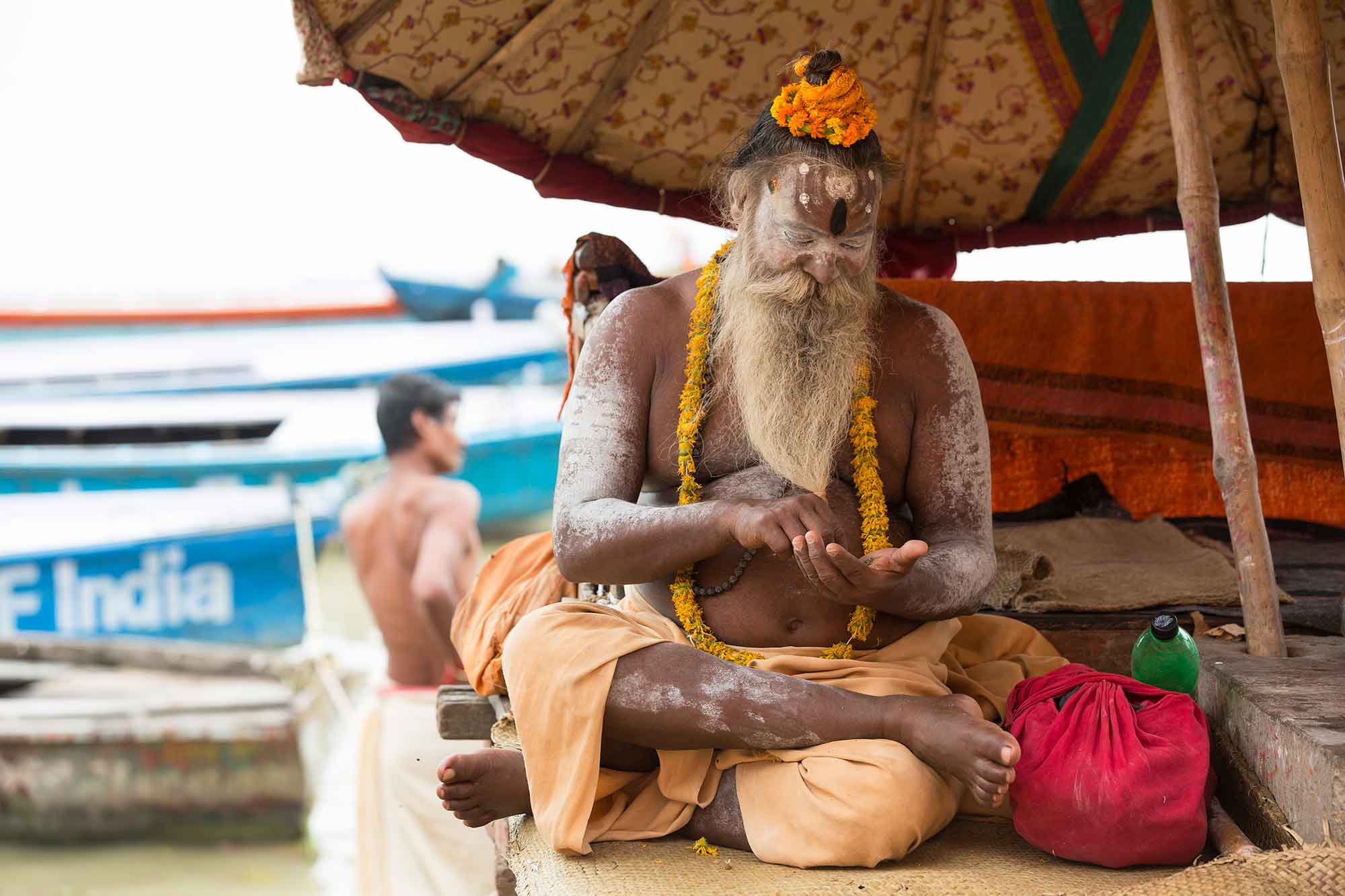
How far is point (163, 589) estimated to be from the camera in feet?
43.2

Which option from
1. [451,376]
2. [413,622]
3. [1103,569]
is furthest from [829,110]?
[451,376]

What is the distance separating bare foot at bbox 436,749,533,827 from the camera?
2512 millimetres

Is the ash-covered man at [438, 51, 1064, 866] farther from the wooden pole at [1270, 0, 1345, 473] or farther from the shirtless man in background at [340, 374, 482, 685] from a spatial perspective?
the shirtless man in background at [340, 374, 482, 685]

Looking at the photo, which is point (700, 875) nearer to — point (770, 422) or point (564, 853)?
point (564, 853)

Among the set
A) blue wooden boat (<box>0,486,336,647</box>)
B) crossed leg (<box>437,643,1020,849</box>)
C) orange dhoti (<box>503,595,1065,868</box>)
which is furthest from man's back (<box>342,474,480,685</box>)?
blue wooden boat (<box>0,486,336,647</box>)

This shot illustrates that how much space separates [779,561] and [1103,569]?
1569mm

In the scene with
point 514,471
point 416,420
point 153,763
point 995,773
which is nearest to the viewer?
point 995,773

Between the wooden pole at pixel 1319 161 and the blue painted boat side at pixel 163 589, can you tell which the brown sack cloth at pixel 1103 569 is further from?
the blue painted boat side at pixel 163 589

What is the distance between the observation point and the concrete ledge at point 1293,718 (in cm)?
210

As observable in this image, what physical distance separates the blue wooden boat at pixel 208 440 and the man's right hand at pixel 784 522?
452 inches

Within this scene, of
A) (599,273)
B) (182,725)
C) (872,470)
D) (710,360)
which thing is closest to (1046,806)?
(872,470)

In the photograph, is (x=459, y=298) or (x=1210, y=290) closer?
(x=1210, y=290)

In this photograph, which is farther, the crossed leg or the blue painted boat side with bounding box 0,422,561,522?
the blue painted boat side with bounding box 0,422,561,522

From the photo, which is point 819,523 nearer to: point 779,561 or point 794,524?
point 794,524
